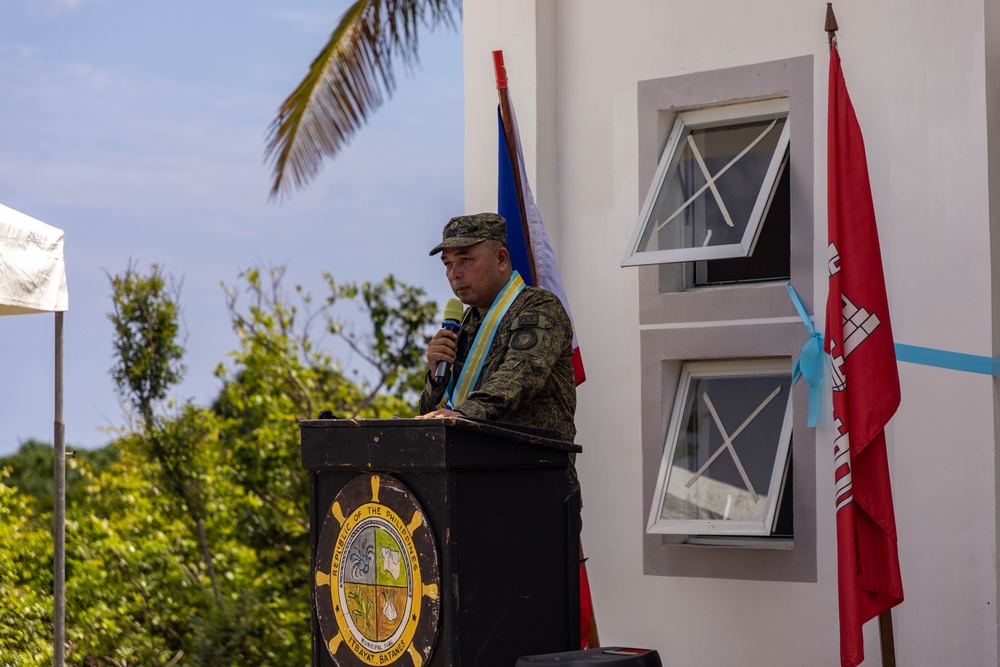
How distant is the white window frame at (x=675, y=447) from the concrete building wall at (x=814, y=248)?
6.0 inches

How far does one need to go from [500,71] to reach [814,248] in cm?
158

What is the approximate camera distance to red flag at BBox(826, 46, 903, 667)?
14.8 feet

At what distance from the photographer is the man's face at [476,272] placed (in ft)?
14.2

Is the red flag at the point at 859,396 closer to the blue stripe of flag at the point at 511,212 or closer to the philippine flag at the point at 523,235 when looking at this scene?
the philippine flag at the point at 523,235

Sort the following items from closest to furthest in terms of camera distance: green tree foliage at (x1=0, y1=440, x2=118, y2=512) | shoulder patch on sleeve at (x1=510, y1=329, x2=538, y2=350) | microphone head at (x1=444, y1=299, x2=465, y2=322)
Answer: shoulder patch on sleeve at (x1=510, y1=329, x2=538, y2=350) → microphone head at (x1=444, y1=299, x2=465, y2=322) → green tree foliage at (x1=0, y1=440, x2=118, y2=512)

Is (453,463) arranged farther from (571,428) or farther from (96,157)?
(96,157)

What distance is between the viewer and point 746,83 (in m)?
5.46

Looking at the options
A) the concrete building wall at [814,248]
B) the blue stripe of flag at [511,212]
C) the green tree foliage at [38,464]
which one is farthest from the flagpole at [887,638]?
the green tree foliage at [38,464]

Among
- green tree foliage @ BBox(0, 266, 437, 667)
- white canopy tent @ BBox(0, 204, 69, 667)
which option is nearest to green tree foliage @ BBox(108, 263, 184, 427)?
green tree foliage @ BBox(0, 266, 437, 667)

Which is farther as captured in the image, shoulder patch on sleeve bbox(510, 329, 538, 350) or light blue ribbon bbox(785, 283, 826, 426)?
light blue ribbon bbox(785, 283, 826, 426)

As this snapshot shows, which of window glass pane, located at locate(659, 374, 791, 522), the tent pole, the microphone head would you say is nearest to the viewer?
the microphone head

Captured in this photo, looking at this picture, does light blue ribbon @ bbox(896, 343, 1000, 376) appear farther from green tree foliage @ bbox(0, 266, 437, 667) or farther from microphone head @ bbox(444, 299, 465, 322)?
green tree foliage @ bbox(0, 266, 437, 667)

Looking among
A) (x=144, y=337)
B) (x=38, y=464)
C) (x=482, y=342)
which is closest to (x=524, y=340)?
(x=482, y=342)

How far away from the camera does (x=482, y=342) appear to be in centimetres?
427
